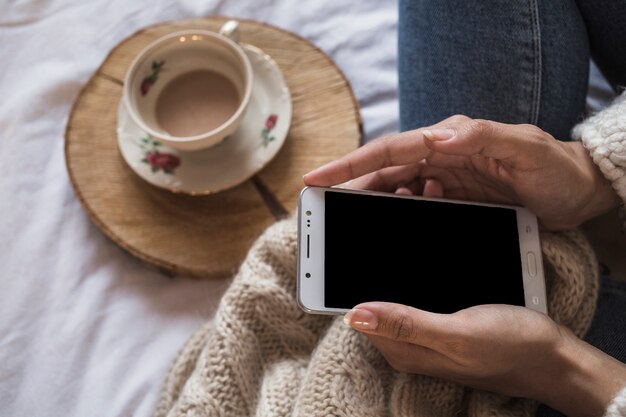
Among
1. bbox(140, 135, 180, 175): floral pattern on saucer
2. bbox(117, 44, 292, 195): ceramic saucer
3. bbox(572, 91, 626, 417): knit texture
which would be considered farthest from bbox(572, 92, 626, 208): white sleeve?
bbox(140, 135, 180, 175): floral pattern on saucer

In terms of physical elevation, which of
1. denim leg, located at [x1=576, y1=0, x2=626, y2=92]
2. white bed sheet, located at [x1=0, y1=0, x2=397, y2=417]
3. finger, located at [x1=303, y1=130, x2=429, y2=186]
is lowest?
white bed sheet, located at [x1=0, y1=0, x2=397, y2=417]

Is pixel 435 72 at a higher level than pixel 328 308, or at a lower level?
higher

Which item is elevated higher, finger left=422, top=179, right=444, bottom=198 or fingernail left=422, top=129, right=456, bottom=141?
fingernail left=422, top=129, right=456, bottom=141

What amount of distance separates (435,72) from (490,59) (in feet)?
0.21

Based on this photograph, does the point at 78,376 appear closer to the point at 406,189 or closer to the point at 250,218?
the point at 250,218

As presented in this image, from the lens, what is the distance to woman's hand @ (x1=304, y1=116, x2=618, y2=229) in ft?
1.78

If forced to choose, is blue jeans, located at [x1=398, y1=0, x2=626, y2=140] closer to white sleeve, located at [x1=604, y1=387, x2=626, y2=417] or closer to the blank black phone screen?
the blank black phone screen

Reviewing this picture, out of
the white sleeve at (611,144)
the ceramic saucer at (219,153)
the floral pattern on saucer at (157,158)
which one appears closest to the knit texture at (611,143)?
the white sleeve at (611,144)

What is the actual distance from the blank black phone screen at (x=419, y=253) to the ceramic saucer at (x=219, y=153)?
6.7 inches

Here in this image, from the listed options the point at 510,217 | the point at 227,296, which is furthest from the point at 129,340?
the point at 510,217

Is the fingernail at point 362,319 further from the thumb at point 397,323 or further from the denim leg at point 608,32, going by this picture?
the denim leg at point 608,32

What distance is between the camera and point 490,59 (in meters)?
0.65

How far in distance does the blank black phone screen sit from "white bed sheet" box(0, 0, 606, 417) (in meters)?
0.23

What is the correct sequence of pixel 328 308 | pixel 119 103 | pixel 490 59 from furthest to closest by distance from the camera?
1. pixel 119 103
2. pixel 490 59
3. pixel 328 308
